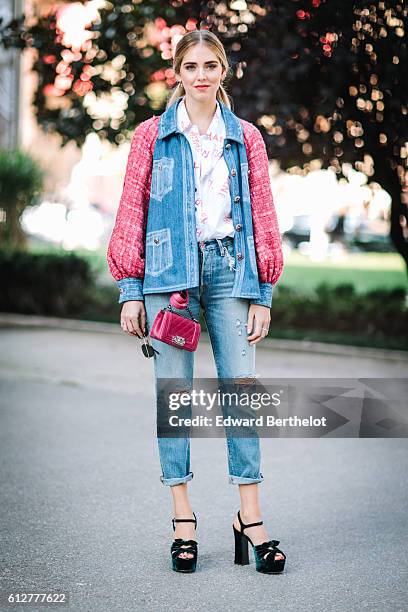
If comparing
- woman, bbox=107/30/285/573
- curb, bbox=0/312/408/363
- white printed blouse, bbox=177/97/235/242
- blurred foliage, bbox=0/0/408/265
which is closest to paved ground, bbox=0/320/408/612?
woman, bbox=107/30/285/573

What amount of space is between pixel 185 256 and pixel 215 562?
127 cm

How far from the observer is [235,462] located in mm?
4164

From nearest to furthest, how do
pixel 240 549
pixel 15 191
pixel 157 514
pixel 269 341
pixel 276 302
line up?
pixel 240 549 < pixel 157 514 < pixel 269 341 < pixel 276 302 < pixel 15 191

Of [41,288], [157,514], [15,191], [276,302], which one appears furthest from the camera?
[15,191]

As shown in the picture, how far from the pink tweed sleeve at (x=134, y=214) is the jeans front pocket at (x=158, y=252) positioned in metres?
0.03

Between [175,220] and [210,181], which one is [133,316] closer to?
[175,220]

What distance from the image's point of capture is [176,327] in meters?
4.04

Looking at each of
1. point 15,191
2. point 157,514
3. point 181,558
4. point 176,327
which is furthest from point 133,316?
point 15,191

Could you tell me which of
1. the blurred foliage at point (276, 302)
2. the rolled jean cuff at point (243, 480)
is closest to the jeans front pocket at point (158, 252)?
the rolled jean cuff at point (243, 480)

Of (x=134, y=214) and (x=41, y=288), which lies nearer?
(x=134, y=214)

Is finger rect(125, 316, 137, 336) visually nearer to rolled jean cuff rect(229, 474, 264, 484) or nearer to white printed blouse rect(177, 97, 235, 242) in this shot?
white printed blouse rect(177, 97, 235, 242)

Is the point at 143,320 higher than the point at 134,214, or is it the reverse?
the point at 134,214

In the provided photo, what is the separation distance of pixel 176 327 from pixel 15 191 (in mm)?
12567

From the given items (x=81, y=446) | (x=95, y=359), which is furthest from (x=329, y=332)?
(x=81, y=446)
